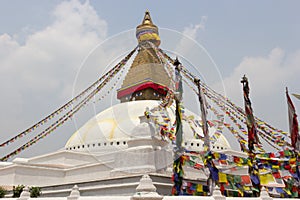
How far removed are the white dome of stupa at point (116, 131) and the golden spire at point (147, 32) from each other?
11.1 meters

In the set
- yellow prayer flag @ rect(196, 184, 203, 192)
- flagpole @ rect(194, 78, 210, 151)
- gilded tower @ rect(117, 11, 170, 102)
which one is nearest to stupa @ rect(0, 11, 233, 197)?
gilded tower @ rect(117, 11, 170, 102)

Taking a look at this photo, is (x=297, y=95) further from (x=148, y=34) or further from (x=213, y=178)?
(x=148, y=34)

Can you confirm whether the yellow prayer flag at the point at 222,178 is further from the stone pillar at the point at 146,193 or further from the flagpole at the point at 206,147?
the stone pillar at the point at 146,193

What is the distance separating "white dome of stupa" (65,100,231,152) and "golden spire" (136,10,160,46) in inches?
435

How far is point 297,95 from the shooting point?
18.3 meters

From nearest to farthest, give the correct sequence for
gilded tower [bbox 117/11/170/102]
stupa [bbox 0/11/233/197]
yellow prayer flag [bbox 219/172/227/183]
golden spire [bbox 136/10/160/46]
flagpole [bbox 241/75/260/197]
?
flagpole [bbox 241/75/260/197] → yellow prayer flag [bbox 219/172/227/183] → stupa [bbox 0/11/233/197] → gilded tower [bbox 117/11/170/102] → golden spire [bbox 136/10/160/46]

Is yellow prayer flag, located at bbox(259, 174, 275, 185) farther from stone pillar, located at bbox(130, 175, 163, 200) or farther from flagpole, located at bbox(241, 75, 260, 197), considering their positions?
stone pillar, located at bbox(130, 175, 163, 200)

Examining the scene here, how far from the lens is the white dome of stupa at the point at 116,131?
1051 inches

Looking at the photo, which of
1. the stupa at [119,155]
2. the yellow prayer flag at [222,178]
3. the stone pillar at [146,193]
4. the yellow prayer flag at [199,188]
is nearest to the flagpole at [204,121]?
the stupa at [119,155]

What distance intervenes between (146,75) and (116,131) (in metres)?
11.4

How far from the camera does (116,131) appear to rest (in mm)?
27922

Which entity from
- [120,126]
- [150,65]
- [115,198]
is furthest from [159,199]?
[150,65]

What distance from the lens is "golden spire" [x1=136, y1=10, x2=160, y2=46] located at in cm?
3972

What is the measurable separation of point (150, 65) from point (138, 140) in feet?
62.7
